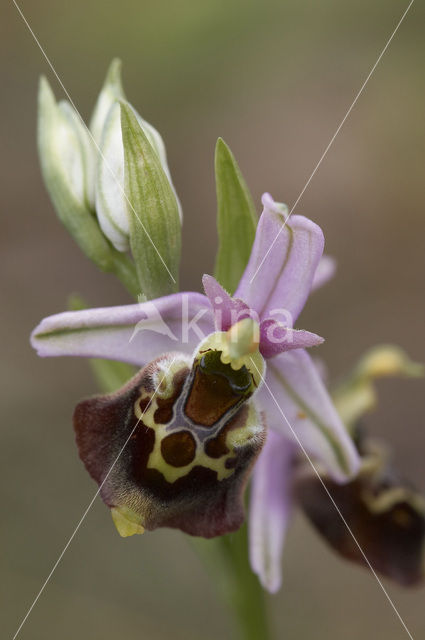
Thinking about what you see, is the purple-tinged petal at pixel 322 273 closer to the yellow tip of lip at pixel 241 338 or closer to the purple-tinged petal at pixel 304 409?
the purple-tinged petal at pixel 304 409

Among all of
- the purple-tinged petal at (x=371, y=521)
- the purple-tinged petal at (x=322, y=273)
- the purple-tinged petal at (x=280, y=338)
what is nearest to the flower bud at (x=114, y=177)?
the purple-tinged petal at (x=280, y=338)

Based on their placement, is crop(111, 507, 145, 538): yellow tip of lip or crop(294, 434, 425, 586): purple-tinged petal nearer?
crop(111, 507, 145, 538): yellow tip of lip

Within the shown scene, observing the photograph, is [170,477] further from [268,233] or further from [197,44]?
[197,44]

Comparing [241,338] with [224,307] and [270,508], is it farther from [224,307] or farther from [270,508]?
[270,508]

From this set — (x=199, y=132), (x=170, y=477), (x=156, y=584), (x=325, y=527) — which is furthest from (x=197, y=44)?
(x=170, y=477)

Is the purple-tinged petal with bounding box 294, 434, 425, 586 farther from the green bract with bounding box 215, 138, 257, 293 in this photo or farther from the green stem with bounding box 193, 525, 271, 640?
the green bract with bounding box 215, 138, 257, 293

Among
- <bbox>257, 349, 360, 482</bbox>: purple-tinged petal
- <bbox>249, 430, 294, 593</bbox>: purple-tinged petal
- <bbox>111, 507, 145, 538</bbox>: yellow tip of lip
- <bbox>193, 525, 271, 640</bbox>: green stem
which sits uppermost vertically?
<bbox>257, 349, 360, 482</bbox>: purple-tinged petal

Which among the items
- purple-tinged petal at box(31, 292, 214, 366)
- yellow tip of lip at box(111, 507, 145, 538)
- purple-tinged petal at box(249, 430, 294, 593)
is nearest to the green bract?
purple-tinged petal at box(31, 292, 214, 366)
